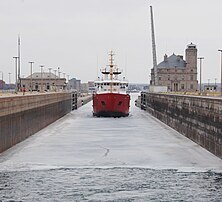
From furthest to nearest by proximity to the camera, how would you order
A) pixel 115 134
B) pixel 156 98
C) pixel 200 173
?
pixel 156 98
pixel 115 134
pixel 200 173

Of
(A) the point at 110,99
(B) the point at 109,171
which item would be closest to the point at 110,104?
(A) the point at 110,99

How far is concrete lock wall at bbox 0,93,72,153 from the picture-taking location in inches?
1208

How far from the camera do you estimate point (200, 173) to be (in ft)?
78.8

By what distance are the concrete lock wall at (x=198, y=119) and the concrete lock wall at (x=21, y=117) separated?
11.0 m

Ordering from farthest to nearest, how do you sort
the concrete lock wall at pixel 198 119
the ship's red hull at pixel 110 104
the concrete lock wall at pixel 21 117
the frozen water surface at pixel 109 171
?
the ship's red hull at pixel 110 104
the concrete lock wall at pixel 21 117
the concrete lock wall at pixel 198 119
the frozen water surface at pixel 109 171

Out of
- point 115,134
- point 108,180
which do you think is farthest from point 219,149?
point 115,134

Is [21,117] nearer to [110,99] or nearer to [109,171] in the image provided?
[109,171]

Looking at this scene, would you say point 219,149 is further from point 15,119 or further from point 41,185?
point 15,119

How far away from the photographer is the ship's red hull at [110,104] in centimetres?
6775

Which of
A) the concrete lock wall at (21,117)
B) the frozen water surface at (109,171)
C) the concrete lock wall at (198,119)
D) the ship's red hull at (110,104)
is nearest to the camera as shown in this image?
the frozen water surface at (109,171)

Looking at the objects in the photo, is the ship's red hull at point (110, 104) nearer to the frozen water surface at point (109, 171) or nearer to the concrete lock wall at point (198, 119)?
the concrete lock wall at point (198, 119)

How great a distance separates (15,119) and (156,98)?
40625 millimetres

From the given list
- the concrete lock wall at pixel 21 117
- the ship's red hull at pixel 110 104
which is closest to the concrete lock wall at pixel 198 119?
the ship's red hull at pixel 110 104

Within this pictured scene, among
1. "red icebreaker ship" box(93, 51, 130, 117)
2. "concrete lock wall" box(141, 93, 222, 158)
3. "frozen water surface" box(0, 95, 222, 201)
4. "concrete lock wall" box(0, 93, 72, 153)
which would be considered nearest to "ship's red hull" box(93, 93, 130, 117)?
"red icebreaker ship" box(93, 51, 130, 117)
